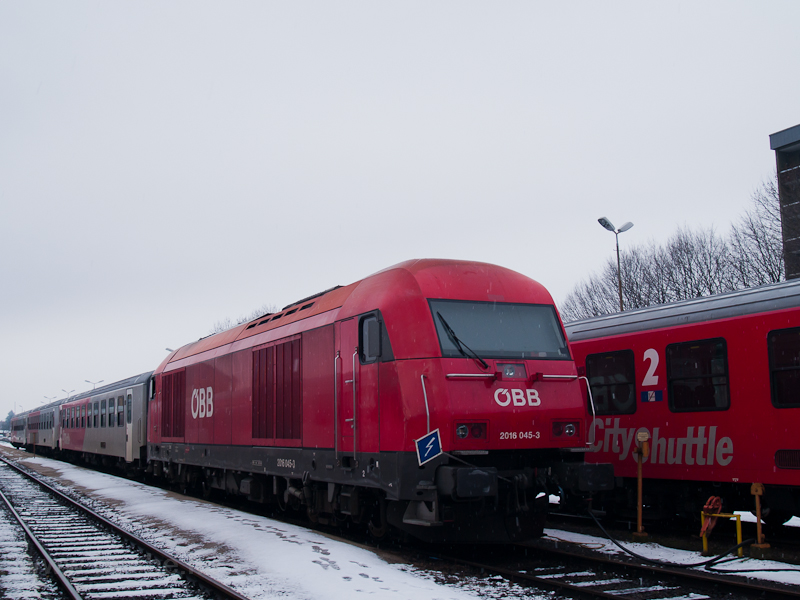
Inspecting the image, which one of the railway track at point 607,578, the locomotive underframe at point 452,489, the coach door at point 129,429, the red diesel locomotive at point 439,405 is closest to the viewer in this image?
the railway track at point 607,578

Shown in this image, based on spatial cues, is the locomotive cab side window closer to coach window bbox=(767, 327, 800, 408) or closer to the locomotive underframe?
the locomotive underframe

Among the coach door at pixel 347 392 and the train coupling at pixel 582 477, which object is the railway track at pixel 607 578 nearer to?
the train coupling at pixel 582 477

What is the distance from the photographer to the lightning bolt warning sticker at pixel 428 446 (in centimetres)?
825

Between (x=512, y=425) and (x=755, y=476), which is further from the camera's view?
(x=755, y=476)

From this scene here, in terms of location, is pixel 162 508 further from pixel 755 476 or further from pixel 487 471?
pixel 755 476

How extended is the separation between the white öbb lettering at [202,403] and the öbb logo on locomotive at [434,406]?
402 cm

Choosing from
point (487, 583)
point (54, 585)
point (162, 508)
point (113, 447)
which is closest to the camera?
point (487, 583)

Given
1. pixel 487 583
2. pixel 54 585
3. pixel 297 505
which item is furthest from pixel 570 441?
pixel 54 585

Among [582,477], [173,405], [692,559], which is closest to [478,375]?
[582,477]

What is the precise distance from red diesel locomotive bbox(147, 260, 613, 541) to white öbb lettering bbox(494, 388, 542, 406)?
2cm

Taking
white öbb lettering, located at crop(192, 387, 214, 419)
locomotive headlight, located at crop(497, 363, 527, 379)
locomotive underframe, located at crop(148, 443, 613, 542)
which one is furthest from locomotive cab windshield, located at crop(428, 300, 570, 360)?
white öbb lettering, located at crop(192, 387, 214, 419)

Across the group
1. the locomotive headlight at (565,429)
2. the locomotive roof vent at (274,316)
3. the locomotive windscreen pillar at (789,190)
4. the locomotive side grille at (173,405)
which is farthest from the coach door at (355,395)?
the locomotive windscreen pillar at (789,190)

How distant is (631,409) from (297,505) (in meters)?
5.68

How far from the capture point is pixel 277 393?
12375 millimetres
